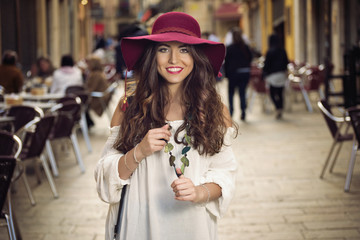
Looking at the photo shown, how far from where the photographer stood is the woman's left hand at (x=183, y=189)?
80.9 inches

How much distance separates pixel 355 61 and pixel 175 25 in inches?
322

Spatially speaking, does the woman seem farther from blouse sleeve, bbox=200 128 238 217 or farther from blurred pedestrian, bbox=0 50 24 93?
blurred pedestrian, bbox=0 50 24 93

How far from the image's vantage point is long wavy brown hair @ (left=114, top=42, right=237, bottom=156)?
2262mm

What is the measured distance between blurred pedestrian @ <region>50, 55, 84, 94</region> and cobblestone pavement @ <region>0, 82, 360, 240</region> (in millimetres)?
1810

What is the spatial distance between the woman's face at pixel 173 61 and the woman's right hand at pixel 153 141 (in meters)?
0.25

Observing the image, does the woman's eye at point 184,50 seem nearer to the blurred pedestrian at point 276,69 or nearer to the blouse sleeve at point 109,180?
the blouse sleeve at point 109,180

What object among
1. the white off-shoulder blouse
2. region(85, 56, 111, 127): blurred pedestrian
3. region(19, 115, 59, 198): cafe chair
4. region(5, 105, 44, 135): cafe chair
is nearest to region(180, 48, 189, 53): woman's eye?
the white off-shoulder blouse

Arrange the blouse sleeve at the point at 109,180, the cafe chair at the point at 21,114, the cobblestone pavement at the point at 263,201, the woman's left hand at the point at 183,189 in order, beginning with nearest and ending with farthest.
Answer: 1. the woman's left hand at the point at 183,189
2. the blouse sleeve at the point at 109,180
3. the cobblestone pavement at the point at 263,201
4. the cafe chair at the point at 21,114

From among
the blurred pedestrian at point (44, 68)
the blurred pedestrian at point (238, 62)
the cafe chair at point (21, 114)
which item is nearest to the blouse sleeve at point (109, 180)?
the cafe chair at point (21, 114)

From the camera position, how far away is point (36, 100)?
29.6 ft

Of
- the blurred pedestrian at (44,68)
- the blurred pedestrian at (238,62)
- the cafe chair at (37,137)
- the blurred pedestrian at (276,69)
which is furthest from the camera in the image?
the blurred pedestrian at (44,68)

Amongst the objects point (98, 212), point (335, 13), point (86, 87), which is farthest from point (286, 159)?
point (335, 13)

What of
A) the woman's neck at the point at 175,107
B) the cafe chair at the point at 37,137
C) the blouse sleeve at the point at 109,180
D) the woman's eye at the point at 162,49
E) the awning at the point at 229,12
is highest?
the awning at the point at 229,12

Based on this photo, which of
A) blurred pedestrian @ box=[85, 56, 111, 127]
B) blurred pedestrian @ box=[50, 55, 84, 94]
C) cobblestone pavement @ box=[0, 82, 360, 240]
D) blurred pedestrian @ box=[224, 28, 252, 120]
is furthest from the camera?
blurred pedestrian @ box=[224, 28, 252, 120]
